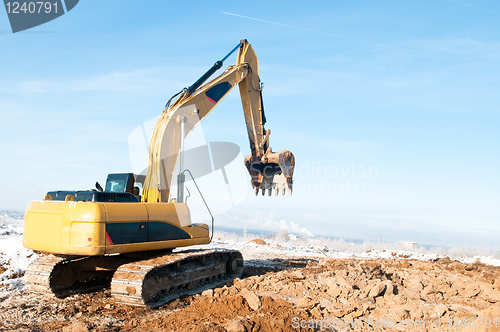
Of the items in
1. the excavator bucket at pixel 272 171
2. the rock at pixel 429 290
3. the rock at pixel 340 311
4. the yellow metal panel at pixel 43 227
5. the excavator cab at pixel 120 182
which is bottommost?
the rock at pixel 340 311

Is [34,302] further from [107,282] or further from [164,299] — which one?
[164,299]

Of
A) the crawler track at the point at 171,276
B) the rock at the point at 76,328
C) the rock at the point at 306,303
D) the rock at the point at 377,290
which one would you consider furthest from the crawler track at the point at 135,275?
the rock at the point at 377,290

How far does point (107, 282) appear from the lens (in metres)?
8.88

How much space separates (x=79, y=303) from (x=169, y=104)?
14.4 feet

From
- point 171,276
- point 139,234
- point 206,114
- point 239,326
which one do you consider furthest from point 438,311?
point 206,114

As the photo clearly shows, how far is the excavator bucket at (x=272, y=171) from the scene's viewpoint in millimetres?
11664

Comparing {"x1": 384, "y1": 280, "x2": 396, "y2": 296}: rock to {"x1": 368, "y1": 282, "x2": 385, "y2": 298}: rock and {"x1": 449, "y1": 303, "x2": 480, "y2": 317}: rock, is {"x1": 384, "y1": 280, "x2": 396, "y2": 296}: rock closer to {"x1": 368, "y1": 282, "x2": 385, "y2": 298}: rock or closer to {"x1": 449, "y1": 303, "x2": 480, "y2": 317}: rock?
{"x1": 368, "y1": 282, "x2": 385, "y2": 298}: rock

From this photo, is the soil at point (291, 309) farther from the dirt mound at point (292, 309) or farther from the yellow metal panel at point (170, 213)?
the yellow metal panel at point (170, 213)

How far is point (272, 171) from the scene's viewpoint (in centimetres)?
1214

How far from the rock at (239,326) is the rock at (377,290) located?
2.59 m

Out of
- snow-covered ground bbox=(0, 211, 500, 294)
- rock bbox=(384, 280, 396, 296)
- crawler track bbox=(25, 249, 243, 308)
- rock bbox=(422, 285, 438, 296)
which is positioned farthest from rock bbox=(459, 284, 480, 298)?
snow-covered ground bbox=(0, 211, 500, 294)

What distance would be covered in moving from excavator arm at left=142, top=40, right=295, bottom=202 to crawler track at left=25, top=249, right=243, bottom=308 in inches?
52.8

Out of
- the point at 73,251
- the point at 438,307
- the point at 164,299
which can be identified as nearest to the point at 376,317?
the point at 438,307

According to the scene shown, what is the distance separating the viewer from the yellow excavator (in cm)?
672
